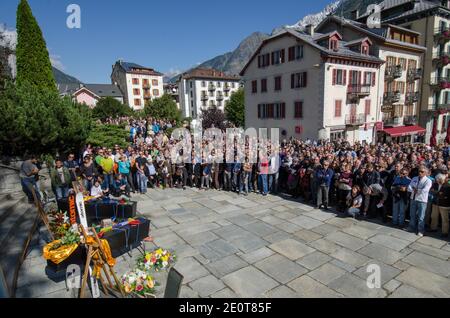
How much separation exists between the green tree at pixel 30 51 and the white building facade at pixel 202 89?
5839cm

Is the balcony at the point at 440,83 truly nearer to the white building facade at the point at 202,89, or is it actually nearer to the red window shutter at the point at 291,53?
the red window shutter at the point at 291,53

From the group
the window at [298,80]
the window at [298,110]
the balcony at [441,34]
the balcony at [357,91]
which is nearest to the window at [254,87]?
the window at [298,80]

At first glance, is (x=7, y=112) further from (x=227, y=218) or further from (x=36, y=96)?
(x=227, y=218)

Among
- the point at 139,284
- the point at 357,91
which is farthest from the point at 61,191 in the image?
the point at 357,91

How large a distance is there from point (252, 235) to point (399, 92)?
32.4m

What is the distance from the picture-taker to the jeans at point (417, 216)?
7366mm

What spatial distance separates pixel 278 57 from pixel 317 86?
19.4 ft

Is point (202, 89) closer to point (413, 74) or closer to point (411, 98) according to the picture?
point (413, 74)

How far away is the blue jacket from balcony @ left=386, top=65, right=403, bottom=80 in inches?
1048

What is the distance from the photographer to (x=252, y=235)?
770 centimetres

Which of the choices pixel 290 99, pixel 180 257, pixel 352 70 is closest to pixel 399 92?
pixel 352 70

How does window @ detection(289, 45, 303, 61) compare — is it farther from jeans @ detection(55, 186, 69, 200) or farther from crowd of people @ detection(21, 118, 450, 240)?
jeans @ detection(55, 186, 69, 200)

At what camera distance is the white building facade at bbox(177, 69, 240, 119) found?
73750 millimetres
